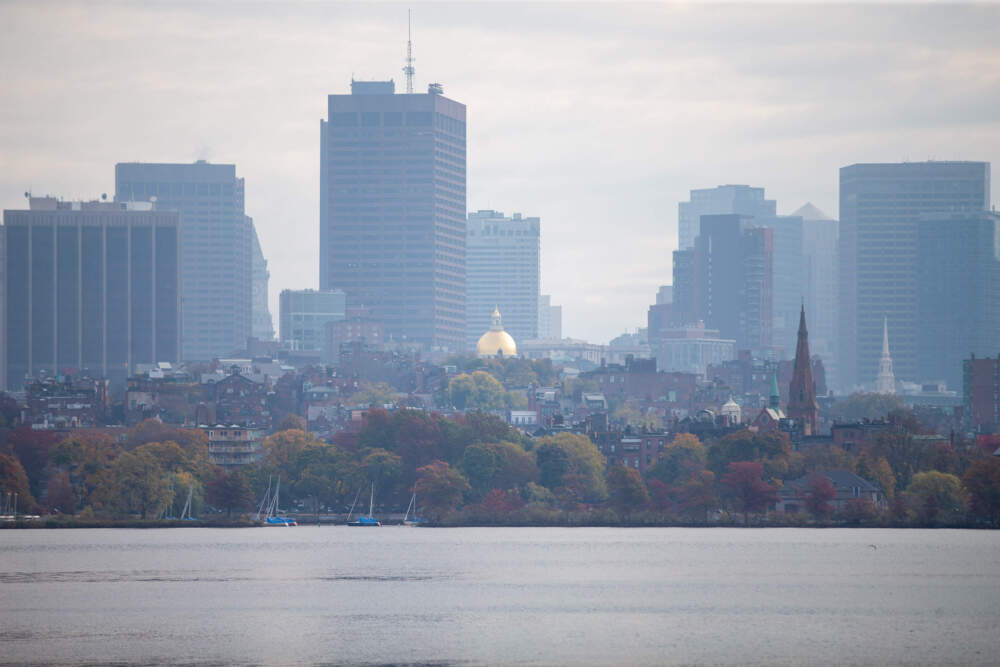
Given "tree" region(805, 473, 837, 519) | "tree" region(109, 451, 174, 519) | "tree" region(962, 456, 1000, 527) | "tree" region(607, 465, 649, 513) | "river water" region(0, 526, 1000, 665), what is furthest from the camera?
"tree" region(607, 465, 649, 513)

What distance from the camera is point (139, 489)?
192750 millimetres

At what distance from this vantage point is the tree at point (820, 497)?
189875 millimetres

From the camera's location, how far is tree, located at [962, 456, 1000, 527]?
594 ft

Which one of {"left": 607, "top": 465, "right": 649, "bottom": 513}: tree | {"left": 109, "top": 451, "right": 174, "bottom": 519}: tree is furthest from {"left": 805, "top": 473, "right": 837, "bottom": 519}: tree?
{"left": 109, "top": 451, "right": 174, "bottom": 519}: tree

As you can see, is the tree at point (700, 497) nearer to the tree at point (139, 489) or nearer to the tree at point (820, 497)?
the tree at point (820, 497)

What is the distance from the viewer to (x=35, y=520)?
635ft

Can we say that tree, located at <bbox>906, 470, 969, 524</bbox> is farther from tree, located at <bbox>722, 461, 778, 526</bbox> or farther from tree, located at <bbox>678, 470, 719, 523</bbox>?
tree, located at <bbox>678, 470, 719, 523</bbox>

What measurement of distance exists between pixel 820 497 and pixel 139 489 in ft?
193

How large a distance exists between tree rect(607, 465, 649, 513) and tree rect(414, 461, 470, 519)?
1364 centimetres

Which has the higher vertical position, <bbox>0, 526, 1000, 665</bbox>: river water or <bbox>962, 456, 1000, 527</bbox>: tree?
<bbox>962, 456, 1000, 527</bbox>: tree

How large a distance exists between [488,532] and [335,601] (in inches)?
2698

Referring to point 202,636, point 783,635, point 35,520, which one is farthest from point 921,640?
point 35,520

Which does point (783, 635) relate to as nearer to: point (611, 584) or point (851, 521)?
point (611, 584)

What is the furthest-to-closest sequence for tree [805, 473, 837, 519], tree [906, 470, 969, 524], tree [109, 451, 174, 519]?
tree [109, 451, 174, 519] < tree [805, 473, 837, 519] < tree [906, 470, 969, 524]
